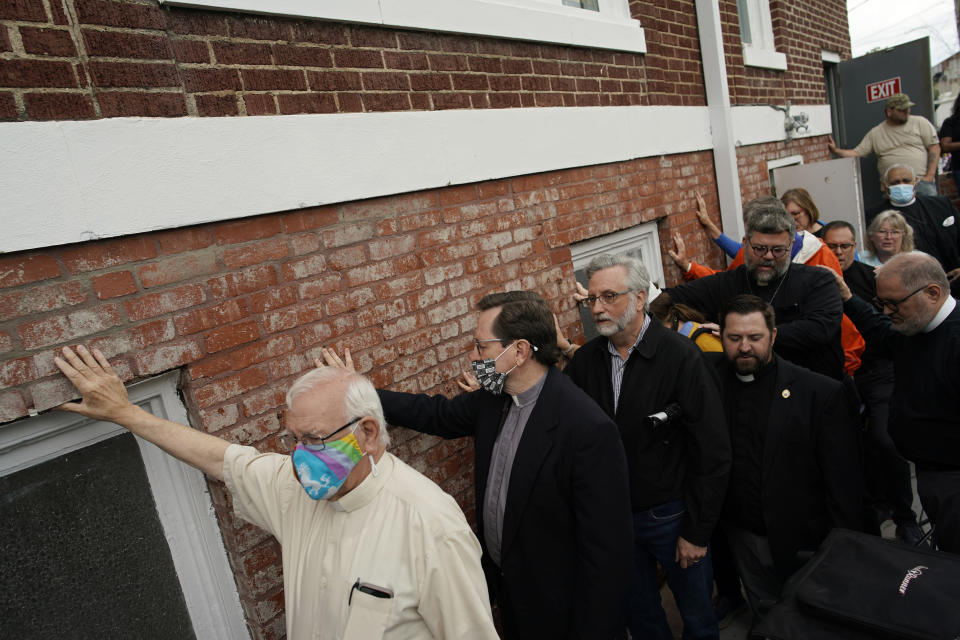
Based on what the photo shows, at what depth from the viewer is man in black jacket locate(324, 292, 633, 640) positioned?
2332mm

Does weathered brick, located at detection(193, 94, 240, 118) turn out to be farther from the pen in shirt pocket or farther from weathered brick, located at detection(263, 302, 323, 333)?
the pen in shirt pocket

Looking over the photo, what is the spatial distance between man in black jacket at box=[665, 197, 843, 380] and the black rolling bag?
141 cm

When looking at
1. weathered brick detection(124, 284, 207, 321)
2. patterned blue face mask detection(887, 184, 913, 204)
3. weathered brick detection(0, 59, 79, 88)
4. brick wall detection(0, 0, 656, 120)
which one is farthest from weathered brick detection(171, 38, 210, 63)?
patterned blue face mask detection(887, 184, 913, 204)

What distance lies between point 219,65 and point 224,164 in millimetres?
380

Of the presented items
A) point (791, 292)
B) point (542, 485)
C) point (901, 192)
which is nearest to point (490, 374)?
point (542, 485)

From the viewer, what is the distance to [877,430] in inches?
156

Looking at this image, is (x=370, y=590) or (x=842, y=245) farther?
(x=842, y=245)

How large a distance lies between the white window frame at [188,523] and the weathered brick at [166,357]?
0.31ft

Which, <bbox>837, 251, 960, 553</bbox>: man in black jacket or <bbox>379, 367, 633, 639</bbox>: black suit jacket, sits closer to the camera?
<bbox>379, 367, 633, 639</bbox>: black suit jacket

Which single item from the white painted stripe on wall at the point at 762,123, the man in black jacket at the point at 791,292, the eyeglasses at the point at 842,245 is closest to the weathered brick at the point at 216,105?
the man in black jacket at the point at 791,292

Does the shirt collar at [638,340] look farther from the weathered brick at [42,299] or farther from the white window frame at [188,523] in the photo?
the weathered brick at [42,299]

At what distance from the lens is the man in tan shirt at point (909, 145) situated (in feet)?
25.2

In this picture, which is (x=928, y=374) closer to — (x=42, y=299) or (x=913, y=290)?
(x=913, y=290)

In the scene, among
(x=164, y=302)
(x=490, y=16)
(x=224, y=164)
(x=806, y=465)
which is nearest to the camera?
(x=164, y=302)
